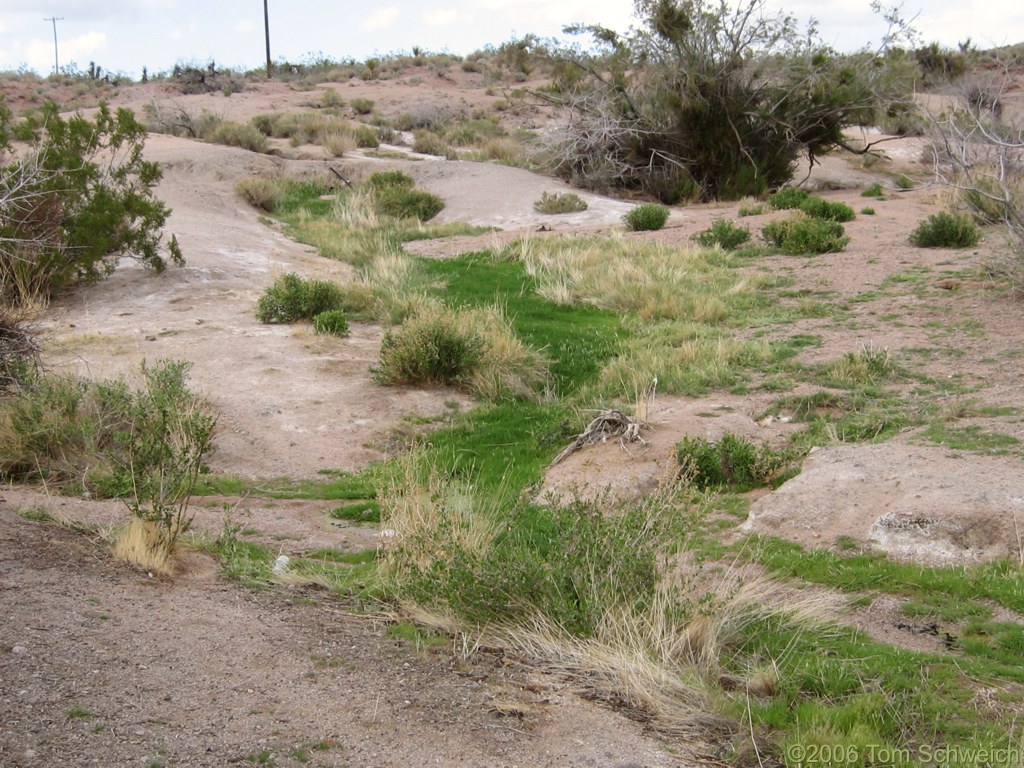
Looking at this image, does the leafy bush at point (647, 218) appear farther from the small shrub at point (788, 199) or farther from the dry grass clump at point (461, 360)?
the dry grass clump at point (461, 360)

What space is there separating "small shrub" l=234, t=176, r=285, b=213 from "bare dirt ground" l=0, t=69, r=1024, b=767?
6737 mm

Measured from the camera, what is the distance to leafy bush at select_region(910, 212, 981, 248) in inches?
596

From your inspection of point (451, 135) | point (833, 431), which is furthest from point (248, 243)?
point (451, 135)

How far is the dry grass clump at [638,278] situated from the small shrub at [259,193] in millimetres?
7186

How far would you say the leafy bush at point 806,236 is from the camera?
632 inches

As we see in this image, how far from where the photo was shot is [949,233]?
1520 cm

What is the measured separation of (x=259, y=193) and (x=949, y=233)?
14.0m

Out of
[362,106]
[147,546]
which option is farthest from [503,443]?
[362,106]

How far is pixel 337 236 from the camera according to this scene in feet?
61.5

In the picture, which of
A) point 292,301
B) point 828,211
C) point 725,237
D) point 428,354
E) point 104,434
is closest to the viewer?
point 104,434

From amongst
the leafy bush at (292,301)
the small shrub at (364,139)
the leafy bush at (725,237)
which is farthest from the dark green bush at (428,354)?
the small shrub at (364,139)

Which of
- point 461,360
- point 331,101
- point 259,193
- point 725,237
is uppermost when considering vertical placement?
point 331,101

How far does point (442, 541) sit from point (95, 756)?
2302mm

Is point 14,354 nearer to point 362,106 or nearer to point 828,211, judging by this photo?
point 828,211
